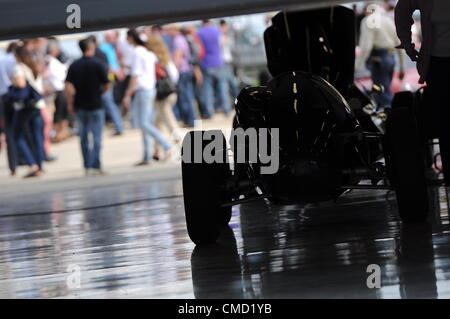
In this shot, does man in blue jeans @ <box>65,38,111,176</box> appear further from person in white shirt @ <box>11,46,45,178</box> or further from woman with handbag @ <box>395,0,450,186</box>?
woman with handbag @ <box>395,0,450,186</box>

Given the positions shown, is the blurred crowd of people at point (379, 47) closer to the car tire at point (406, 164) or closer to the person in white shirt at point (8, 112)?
the person in white shirt at point (8, 112)

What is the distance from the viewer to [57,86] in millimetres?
24688

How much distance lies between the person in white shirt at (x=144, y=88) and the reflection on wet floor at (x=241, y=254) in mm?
6188

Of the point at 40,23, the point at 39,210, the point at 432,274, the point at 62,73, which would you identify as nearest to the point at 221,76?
the point at 62,73

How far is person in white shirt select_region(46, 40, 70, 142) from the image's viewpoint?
24.3 meters

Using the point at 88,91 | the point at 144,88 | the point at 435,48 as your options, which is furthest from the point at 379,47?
the point at 435,48

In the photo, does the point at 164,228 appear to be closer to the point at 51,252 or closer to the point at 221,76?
the point at 51,252

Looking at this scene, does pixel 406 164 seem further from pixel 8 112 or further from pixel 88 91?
pixel 8 112

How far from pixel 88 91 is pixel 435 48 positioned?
941 cm

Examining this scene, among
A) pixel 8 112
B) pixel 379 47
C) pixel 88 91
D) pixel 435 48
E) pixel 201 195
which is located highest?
pixel 435 48

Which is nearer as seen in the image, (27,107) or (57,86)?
(27,107)

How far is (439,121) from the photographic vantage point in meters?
9.09

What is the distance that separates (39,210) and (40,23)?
11.0 feet

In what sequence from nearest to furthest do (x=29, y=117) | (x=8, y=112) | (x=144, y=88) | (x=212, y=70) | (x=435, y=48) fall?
(x=435, y=48), (x=144, y=88), (x=29, y=117), (x=8, y=112), (x=212, y=70)
